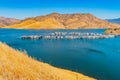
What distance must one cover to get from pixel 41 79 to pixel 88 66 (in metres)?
32.0

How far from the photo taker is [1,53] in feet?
47.3

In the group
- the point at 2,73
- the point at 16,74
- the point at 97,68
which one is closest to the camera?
the point at 2,73

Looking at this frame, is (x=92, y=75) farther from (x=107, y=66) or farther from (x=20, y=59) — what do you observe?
(x=20, y=59)

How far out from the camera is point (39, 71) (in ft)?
45.8

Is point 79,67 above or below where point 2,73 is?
below

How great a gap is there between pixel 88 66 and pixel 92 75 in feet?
25.7

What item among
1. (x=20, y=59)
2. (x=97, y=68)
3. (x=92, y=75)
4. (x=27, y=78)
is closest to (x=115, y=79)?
(x=92, y=75)

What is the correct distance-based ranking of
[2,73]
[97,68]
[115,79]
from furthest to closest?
[97,68]
[115,79]
[2,73]

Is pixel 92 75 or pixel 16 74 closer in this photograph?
pixel 16 74

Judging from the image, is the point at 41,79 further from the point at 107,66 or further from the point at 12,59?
the point at 107,66

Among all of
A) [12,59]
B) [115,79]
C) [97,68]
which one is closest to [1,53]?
[12,59]

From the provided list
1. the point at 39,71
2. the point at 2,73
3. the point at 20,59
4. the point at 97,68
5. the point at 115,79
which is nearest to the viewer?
the point at 2,73

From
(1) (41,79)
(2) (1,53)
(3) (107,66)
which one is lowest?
(3) (107,66)

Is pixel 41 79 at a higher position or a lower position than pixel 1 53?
lower
